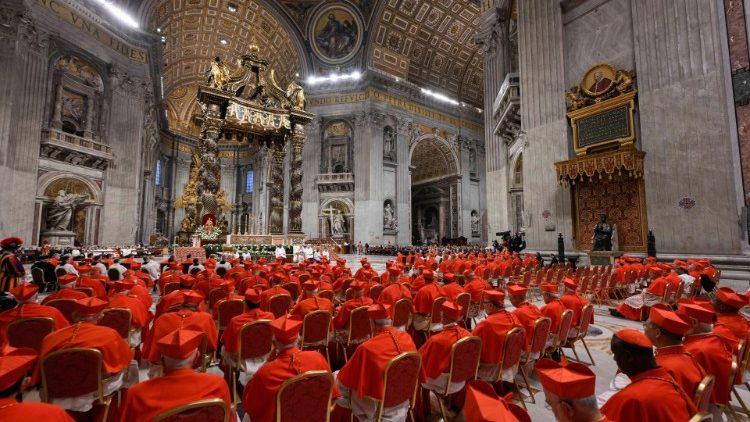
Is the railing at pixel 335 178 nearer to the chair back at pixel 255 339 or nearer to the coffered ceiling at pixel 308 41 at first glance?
the coffered ceiling at pixel 308 41

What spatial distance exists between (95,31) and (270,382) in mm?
23686

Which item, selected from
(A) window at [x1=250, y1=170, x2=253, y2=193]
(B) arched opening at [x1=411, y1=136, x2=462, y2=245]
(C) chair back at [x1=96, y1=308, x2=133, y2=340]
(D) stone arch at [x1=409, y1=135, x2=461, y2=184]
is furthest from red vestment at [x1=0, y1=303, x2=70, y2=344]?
(A) window at [x1=250, y1=170, x2=253, y2=193]

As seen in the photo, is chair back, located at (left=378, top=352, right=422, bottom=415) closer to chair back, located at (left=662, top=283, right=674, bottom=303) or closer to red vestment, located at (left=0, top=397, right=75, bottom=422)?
red vestment, located at (left=0, top=397, right=75, bottom=422)

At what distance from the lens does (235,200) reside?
40469 millimetres

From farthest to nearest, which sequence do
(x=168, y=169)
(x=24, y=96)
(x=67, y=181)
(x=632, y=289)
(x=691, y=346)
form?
(x=168, y=169) → (x=67, y=181) → (x=24, y=96) → (x=632, y=289) → (x=691, y=346)

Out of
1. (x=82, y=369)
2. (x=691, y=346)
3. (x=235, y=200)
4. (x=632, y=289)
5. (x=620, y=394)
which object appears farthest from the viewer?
(x=235, y=200)

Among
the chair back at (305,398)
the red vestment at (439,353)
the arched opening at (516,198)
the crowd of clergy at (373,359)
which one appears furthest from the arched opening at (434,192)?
the chair back at (305,398)

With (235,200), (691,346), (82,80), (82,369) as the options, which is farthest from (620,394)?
(235,200)

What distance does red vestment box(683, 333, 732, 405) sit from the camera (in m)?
2.55

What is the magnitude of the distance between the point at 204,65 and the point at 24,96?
2059 centimetres

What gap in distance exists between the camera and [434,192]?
1444 inches

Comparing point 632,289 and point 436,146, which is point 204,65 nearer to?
point 436,146

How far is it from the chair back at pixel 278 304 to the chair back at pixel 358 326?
1157 mm

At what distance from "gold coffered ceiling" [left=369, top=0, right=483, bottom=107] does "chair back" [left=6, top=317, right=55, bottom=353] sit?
29397mm
